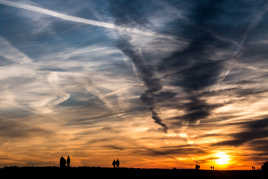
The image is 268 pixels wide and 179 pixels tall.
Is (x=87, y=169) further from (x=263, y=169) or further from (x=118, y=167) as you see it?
(x=263, y=169)

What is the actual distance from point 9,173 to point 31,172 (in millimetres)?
2529

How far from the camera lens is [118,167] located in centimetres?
5281

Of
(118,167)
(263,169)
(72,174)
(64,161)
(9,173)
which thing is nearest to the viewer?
(9,173)

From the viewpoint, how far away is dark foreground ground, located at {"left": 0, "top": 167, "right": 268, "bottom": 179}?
42906 mm

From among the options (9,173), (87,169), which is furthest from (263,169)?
(9,173)

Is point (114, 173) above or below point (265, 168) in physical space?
above

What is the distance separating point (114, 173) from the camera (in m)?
49.8

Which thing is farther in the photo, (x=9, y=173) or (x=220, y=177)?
(x=220, y=177)

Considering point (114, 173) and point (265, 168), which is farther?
point (265, 168)

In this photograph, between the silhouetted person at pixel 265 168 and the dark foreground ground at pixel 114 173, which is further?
the silhouetted person at pixel 265 168

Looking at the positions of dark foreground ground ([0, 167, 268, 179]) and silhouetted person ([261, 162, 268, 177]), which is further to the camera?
silhouetted person ([261, 162, 268, 177])

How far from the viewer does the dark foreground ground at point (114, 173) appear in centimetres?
4291

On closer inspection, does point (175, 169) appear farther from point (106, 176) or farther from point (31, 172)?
point (31, 172)

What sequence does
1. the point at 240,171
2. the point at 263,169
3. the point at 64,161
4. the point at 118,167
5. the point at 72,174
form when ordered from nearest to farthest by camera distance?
the point at 72,174 → the point at 64,161 → the point at 118,167 → the point at 240,171 → the point at 263,169
